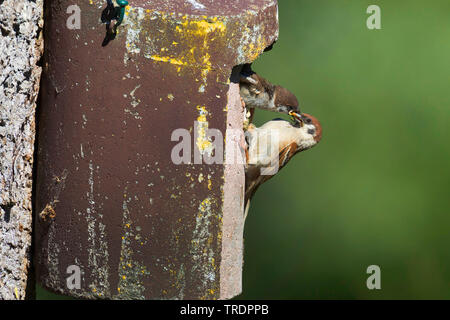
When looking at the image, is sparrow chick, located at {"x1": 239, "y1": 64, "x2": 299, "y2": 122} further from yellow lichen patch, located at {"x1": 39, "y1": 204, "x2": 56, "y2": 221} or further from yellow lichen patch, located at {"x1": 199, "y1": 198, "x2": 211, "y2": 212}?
yellow lichen patch, located at {"x1": 39, "y1": 204, "x2": 56, "y2": 221}

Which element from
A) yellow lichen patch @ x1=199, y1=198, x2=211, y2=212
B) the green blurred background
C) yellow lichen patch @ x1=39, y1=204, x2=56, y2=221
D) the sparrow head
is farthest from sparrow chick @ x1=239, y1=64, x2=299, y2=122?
the green blurred background

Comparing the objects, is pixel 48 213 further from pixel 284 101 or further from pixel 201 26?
pixel 284 101

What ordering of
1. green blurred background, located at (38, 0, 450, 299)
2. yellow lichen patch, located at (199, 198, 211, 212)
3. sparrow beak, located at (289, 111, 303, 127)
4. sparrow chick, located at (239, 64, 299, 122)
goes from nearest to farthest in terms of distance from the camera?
1. yellow lichen patch, located at (199, 198, 211, 212)
2. sparrow chick, located at (239, 64, 299, 122)
3. sparrow beak, located at (289, 111, 303, 127)
4. green blurred background, located at (38, 0, 450, 299)

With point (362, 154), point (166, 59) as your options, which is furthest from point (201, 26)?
point (362, 154)

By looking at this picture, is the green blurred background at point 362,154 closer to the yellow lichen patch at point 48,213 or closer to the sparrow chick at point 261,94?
the sparrow chick at point 261,94

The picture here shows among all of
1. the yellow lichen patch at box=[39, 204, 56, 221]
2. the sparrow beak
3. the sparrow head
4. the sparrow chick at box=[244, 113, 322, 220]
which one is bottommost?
the yellow lichen patch at box=[39, 204, 56, 221]

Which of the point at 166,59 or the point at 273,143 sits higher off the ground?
the point at 166,59

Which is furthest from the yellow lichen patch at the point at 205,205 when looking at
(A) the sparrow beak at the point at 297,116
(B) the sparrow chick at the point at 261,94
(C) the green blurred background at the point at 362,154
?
(C) the green blurred background at the point at 362,154
